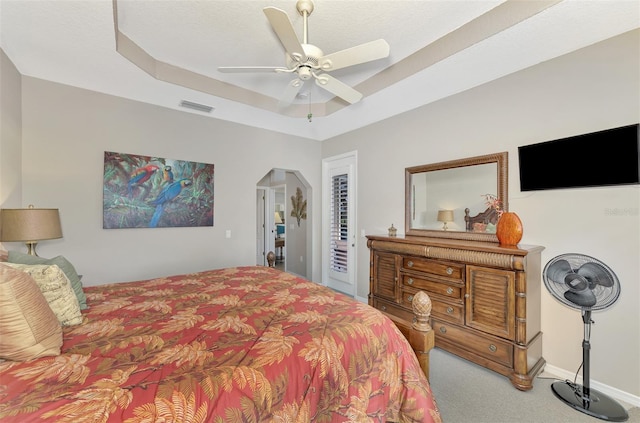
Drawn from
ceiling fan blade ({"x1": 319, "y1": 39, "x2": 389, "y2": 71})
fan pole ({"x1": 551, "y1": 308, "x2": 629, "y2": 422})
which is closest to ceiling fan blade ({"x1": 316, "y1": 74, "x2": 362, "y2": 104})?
ceiling fan blade ({"x1": 319, "y1": 39, "x2": 389, "y2": 71})

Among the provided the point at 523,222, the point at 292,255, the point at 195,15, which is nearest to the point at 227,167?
the point at 195,15

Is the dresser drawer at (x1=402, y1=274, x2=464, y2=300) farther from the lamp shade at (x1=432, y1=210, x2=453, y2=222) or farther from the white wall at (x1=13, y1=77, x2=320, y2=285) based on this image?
the white wall at (x1=13, y1=77, x2=320, y2=285)

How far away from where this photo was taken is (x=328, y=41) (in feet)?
8.80

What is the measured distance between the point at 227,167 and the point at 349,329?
10.8ft

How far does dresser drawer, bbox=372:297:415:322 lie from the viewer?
304 cm

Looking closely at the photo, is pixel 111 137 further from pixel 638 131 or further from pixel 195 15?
pixel 638 131

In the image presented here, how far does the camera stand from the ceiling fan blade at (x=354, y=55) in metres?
1.93

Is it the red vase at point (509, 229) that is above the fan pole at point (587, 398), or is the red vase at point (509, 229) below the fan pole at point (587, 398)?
above

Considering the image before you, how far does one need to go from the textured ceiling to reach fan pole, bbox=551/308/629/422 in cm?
226

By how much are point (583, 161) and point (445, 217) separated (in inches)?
50.2

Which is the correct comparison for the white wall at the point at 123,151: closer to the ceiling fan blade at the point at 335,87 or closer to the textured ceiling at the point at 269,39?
the textured ceiling at the point at 269,39

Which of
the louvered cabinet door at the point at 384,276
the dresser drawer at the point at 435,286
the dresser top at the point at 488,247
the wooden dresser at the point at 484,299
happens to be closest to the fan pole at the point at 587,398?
the wooden dresser at the point at 484,299

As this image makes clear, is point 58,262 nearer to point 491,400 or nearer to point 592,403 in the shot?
point 491,400

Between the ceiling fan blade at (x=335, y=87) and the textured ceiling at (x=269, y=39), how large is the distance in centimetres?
57
